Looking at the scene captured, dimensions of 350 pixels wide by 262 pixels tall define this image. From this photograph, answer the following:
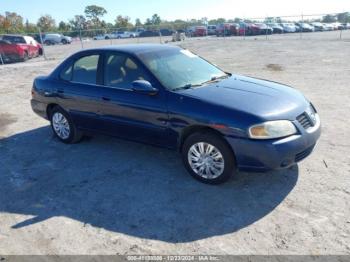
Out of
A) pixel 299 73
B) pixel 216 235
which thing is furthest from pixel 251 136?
pixel 299 73

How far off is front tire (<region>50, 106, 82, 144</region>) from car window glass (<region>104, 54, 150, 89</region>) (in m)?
1.22

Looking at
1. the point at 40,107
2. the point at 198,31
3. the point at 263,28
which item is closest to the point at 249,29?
the point at 263,28

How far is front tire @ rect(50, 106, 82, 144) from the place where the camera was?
19.4ft

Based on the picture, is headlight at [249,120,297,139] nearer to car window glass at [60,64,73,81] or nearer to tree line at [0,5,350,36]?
car window glass at [60,64,73,81]

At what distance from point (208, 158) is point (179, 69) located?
4.71 feet

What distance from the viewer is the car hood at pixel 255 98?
3971mm

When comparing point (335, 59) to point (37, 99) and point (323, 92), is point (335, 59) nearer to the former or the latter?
point (323, 92)

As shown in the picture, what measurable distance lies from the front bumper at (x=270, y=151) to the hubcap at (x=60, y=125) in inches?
126

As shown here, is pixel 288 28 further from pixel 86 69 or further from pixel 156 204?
pixel 156 204

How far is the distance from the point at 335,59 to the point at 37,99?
1276 centimetres

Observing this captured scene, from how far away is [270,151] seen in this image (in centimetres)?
378

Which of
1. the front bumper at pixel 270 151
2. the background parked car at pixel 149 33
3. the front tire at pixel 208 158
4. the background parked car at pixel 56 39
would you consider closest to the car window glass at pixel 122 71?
the front tire at pixel 208 158

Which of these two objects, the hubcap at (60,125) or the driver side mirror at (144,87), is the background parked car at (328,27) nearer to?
the hubcap at (60,125)

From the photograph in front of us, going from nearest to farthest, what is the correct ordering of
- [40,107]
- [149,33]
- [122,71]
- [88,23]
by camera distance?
→ [122,71] < [40,107] < [149,33] < [88,23]
